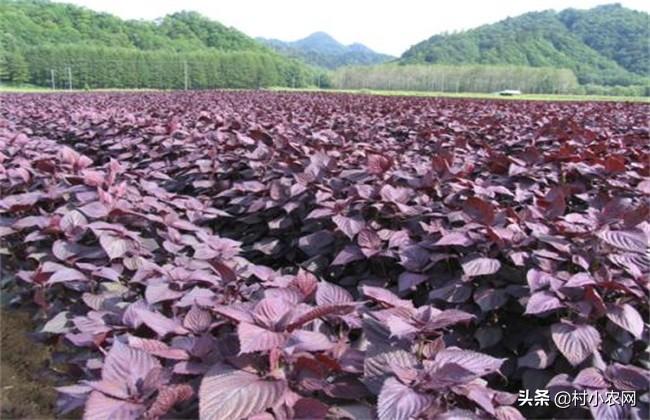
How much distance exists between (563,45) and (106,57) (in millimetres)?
61538

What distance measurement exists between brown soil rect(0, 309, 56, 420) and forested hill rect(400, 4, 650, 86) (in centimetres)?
6592

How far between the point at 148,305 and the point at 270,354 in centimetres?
55

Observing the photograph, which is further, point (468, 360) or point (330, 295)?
point (330, 295)

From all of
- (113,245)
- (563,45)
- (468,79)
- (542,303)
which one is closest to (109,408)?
(113,245)

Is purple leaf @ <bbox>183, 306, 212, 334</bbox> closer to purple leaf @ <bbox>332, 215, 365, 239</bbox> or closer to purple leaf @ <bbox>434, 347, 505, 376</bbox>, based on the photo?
purple leaf @ <bbox>434, 347, 505, 376</bbox>

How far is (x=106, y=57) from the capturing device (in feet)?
172

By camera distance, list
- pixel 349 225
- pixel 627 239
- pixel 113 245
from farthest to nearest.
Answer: pixel 349 225 → pixel 113 245 → pixel 627 239

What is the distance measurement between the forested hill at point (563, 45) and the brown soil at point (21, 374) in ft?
216

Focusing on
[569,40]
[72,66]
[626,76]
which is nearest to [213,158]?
[72,66]

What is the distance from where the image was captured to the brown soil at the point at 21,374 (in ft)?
6.97

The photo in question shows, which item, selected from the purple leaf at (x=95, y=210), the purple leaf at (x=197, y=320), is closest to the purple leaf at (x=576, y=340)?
the purple leaf at (x=197, y=320)

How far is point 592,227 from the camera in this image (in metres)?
1.78

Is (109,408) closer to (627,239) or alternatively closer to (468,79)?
(627,239)

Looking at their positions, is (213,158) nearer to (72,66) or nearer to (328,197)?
(328,197)
